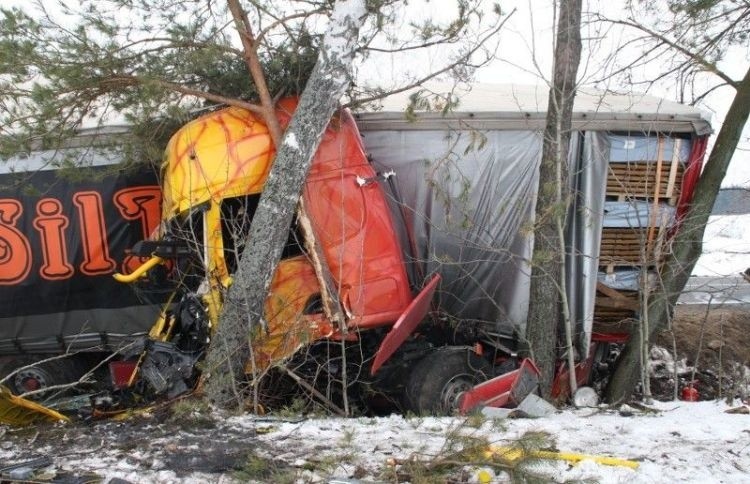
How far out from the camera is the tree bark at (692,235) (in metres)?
6.59

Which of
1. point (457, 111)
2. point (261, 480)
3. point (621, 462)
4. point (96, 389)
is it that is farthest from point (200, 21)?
point (621, 462)

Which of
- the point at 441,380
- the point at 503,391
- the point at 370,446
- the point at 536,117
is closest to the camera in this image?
the point at 370,446

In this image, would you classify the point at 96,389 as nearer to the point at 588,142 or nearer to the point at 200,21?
the point at 200,21

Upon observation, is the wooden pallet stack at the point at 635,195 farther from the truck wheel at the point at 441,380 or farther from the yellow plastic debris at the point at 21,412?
the yellow plastic debris at the point at 21,412

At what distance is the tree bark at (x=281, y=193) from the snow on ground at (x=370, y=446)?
29.5 inches

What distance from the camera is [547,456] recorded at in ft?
11.2

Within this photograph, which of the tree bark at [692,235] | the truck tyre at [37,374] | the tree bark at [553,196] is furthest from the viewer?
the tree bark at [692,235]

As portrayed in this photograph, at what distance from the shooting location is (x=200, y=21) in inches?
227

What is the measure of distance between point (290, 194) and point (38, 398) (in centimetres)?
296

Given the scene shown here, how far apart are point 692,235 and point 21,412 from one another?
594 cm

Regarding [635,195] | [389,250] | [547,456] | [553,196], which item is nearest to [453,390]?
[389,250]

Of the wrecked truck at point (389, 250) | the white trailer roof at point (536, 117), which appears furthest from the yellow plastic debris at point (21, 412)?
the white trailer roof at point (536, 117)

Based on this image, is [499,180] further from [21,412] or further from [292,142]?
[21,412]

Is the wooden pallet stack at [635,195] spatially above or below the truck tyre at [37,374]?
above
